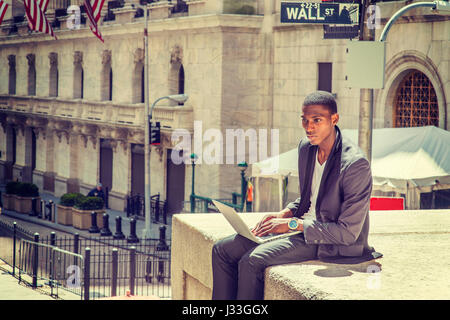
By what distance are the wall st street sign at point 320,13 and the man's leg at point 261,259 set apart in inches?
283

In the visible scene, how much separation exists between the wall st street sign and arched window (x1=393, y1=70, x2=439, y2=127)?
1111 centimetres

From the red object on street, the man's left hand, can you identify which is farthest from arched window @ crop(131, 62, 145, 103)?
the man's left hand

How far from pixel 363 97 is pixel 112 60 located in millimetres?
28093

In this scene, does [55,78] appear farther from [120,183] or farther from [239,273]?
[239,273]

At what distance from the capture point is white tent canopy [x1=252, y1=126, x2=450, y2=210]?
58.9 feet

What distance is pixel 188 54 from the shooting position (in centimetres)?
3334

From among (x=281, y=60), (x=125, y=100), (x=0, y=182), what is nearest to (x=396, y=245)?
(x=281, y=60)

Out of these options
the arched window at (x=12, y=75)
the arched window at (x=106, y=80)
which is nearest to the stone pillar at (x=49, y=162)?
the arched window at (x=106, y=80)

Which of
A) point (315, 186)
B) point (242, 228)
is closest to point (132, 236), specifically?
point (315, 186)

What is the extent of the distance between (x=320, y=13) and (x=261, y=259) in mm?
A: 7847

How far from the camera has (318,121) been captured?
5.66 meters

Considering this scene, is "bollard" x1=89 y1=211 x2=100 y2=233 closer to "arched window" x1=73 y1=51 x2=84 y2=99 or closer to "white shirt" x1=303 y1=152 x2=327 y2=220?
"arched window" x1=73 y1=51 x2=84 y2=99

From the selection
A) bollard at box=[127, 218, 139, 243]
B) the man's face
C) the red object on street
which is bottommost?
bollard at box=[127, 218, 139, 243]

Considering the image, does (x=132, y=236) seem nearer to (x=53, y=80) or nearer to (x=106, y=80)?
(x=106, y=80)
